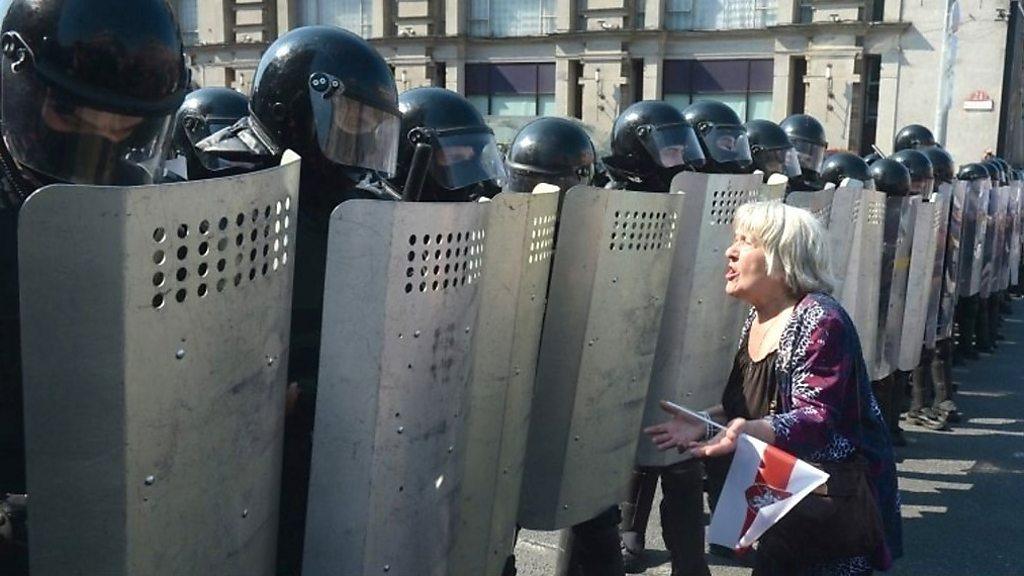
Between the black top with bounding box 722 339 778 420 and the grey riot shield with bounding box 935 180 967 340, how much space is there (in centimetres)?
475

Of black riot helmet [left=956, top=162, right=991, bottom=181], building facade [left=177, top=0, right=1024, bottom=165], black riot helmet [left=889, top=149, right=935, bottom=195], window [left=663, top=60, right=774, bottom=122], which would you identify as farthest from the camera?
window [left=663, top=60, right=774, bottom=122]

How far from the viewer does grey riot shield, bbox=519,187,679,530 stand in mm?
2762

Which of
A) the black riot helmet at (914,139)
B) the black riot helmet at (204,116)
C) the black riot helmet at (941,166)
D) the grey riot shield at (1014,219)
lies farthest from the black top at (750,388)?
the black riot helmet at (914,139)

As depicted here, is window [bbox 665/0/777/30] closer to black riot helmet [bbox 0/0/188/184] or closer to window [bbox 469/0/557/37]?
window [bbox 469/0/557/37]

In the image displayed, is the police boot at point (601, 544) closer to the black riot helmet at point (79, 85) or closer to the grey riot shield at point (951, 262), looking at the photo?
the black riot helmet at point (79, 85)

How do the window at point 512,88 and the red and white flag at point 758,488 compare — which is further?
the window at point 512,88

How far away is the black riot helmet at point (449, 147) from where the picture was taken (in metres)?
3.14

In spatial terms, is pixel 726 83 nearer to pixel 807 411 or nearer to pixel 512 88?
pixel 512 88

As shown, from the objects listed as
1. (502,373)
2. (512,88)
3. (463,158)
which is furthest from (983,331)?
(512,88)

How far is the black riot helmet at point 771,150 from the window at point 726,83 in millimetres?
20357

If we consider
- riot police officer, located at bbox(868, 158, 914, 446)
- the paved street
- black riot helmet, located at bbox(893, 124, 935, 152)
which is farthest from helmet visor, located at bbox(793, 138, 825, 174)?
black riot helmet, located at bbox(893, 124, 935, 152)

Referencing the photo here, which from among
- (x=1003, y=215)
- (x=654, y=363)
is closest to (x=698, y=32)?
(x=1003, y=215)

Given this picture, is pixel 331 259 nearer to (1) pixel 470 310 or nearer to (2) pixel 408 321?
(2) pixel 408 321

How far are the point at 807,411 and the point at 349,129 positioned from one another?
4.69 feet
